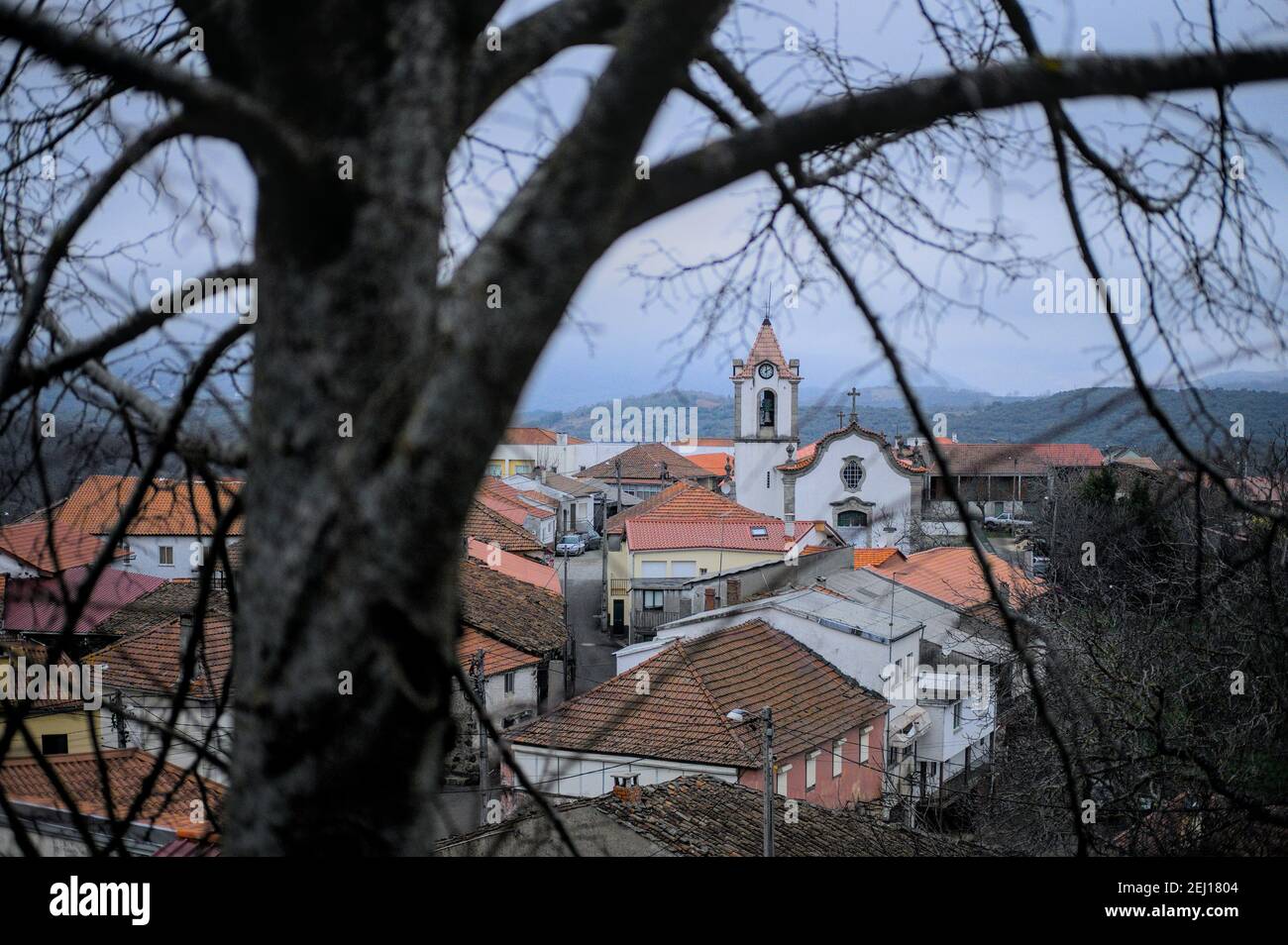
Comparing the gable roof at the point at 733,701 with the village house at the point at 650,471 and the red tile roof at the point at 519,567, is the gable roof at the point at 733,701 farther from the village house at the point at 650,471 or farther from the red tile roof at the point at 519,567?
the village house at the point at 650,471

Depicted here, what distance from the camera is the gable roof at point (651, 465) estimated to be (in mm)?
28625

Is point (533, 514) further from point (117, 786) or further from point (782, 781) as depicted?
point (117, 786)

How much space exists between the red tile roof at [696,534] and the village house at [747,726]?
225 inches

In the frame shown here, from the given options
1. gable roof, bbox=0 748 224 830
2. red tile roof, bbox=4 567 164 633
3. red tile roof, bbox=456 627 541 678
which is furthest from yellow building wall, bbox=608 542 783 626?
gable roof, bbox=0 748 224 830

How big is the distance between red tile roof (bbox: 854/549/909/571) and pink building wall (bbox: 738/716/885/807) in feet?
19.0

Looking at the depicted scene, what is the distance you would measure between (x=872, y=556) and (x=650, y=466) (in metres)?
16.4

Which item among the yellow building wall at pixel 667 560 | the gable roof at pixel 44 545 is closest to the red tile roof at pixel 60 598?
the gable roof at pixel 44 545

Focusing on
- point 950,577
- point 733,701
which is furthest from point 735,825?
point 950,577

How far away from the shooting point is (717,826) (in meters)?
5.02

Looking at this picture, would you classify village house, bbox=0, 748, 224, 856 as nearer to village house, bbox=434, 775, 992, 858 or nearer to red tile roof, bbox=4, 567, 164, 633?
red tile roof, bbox=4, 567, 164, 633

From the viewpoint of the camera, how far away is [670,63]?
79cm

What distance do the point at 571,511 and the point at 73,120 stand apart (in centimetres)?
1763
